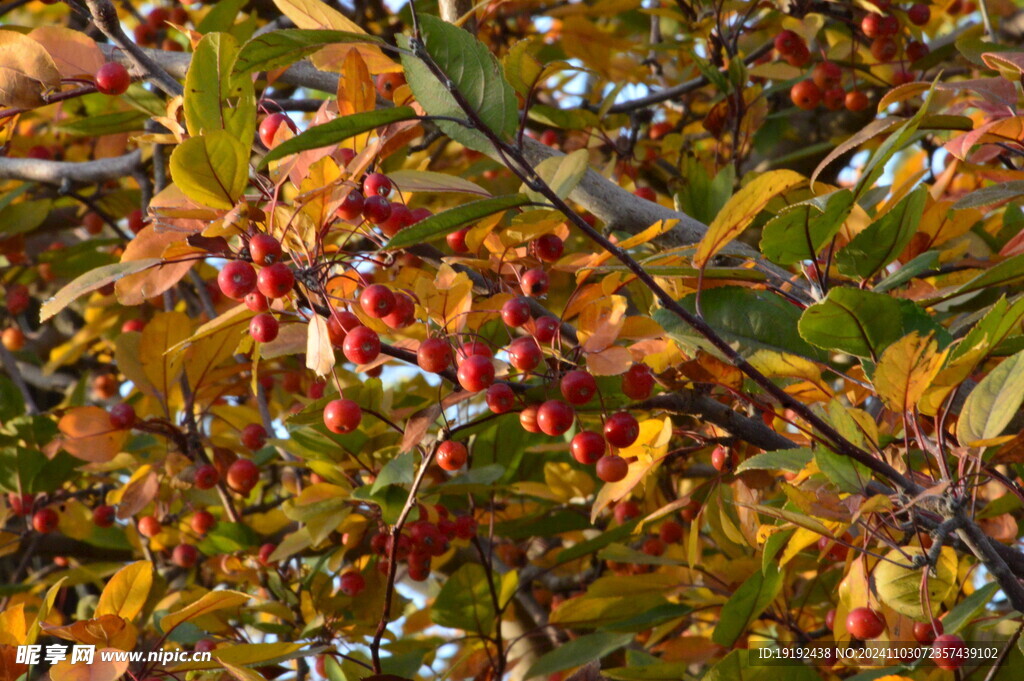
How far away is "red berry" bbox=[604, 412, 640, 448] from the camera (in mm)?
1304

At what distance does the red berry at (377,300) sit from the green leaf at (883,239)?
562mm

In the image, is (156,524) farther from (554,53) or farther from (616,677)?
(554,53)

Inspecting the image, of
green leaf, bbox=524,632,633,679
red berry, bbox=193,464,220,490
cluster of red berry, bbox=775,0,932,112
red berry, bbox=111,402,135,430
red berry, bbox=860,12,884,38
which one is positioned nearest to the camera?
green leaf, bbox=524,632,633,679

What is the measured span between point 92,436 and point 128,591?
0.53 m

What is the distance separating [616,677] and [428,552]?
524mm

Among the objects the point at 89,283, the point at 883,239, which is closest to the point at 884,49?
the point at 883,239

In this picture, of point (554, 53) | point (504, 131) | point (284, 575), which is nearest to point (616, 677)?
point (504, 131)

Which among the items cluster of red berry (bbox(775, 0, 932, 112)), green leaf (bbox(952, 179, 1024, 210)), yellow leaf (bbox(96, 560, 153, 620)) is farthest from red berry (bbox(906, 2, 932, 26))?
yellow leaf (bbox(96, 560, 153, 620))

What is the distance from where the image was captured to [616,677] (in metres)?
1.33

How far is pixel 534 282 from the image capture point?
128cm

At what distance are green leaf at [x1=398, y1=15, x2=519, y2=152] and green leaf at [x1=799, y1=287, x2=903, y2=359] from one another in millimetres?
396

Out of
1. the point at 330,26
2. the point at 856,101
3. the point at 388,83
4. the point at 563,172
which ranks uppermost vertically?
the point at 856,101

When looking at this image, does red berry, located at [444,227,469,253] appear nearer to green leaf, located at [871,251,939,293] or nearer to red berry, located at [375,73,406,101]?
red berry, located at [375,73,406,101]

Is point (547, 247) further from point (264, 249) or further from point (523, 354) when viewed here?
point (264, 249)
